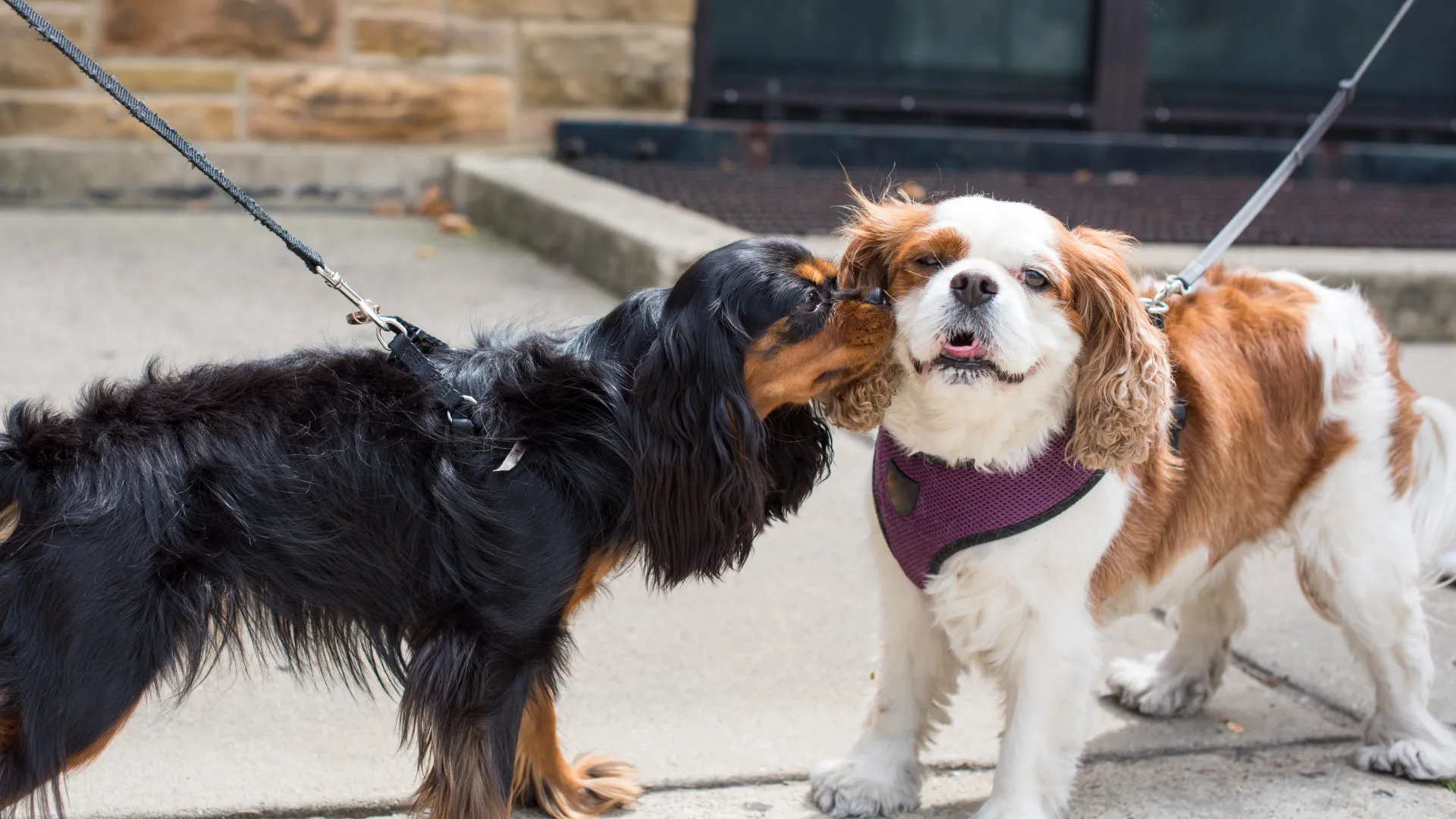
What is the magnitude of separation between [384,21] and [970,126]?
375cm

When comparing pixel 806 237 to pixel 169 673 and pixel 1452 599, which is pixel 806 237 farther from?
pixel 169 673

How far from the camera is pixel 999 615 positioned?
9.61 ft

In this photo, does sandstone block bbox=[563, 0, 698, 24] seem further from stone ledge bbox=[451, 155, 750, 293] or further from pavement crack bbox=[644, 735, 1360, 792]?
pavement crack bbox=[644, 735, 1360, 792]

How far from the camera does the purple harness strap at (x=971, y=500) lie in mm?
2865

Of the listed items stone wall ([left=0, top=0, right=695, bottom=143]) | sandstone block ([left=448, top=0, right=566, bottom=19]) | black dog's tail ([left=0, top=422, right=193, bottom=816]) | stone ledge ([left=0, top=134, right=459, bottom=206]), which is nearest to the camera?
black dog's tail ([left=0, top=422, right=193, bottom=816])

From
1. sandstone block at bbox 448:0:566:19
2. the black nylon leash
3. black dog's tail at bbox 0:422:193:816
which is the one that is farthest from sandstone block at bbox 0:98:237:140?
black dog's tail at bbox 0:422:193:816

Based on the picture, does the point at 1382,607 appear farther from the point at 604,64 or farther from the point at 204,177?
the point at 204,177

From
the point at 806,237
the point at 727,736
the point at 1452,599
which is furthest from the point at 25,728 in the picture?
the point at 806,237

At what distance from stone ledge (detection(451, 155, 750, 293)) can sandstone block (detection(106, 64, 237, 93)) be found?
50.7 inches

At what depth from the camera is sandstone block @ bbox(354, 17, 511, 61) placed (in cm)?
791

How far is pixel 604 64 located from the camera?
27.6ft

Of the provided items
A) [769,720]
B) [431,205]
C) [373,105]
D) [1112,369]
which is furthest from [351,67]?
[1112,369]

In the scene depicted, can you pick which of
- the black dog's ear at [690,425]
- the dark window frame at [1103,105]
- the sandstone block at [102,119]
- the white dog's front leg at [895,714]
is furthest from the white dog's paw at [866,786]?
the dark window frame at [1103,105]

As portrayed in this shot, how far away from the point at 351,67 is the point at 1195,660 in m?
5.92
